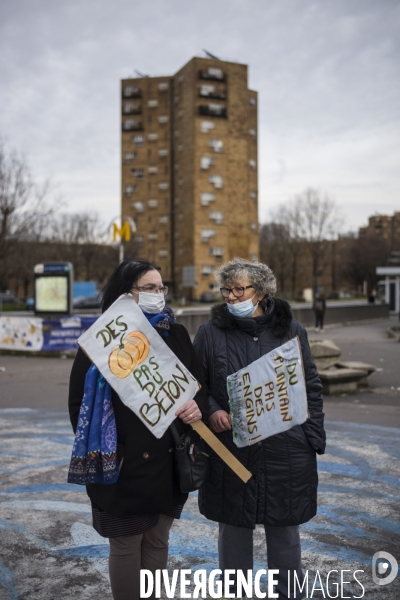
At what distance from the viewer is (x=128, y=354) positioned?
3000 mm

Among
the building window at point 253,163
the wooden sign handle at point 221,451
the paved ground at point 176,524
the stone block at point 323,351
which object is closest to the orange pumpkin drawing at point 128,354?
the wooden sign handle at point 221,451

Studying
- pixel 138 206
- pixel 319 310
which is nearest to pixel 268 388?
pixel 319 310

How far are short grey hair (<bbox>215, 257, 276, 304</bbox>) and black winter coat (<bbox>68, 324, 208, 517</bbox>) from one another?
3.34 ft

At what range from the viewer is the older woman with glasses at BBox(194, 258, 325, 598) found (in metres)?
3.27

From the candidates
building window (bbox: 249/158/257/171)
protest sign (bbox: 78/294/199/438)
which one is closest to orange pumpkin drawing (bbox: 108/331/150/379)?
protest sign (bbox: 78/294/199/438)

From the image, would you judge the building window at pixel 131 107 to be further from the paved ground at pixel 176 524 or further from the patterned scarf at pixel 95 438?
the patterned scarf at pixel 95 438

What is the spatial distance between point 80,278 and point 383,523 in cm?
6722

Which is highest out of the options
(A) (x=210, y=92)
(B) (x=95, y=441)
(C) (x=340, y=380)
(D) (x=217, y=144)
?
(A) (x=210, y=92)

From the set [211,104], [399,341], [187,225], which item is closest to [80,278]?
[187,225]

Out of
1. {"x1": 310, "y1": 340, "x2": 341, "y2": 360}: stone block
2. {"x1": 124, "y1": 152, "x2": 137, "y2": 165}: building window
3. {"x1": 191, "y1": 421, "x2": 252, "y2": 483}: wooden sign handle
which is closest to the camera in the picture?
{"x1": 191, "y1": 421, "x2": 252, "y2": 483}: wooden sign handle

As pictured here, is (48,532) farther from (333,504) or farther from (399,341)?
(399,341)

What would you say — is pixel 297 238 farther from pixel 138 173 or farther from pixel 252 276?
pixel 252 276

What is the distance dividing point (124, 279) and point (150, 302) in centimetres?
19

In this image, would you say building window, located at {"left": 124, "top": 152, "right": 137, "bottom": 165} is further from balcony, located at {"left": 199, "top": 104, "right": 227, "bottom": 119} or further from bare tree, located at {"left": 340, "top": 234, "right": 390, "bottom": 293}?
bare tree, located at {"left": 340, "top": 234, "right": 390, "bottom": 293}
